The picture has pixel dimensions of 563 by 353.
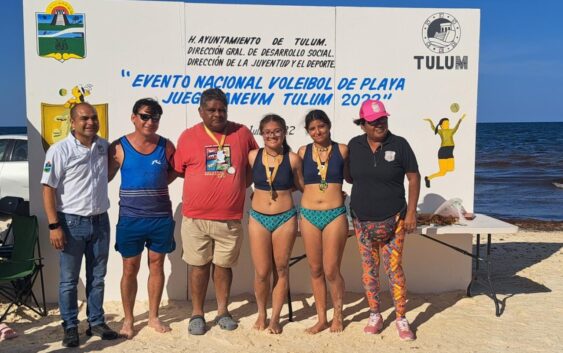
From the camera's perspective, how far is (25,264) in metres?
4.50

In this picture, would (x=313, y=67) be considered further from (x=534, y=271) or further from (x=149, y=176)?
(x=534, y=271)

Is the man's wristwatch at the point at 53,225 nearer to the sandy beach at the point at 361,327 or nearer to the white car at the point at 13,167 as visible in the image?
the sandy beach at the point at 361,327

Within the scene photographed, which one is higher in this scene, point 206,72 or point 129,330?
point 206,72

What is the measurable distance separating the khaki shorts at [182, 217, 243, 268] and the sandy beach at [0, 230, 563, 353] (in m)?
0.59

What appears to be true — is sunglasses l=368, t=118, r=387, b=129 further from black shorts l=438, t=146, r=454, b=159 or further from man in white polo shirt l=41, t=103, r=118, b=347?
man in white polo shirt l=41, t=103, r=118, b=347

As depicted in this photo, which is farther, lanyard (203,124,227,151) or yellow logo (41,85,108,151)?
yellow logo (41,85,108,151)

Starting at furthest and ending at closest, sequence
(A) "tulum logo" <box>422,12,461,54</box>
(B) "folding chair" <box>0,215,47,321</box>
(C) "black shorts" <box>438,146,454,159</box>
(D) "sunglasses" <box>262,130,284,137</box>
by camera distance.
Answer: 1. (C) "black shorts" <box>438,146,454,159</box>
2. (A) "tulum logo" <box>422,12,461,54</box>
3. (B) "folding chair" <box>0,215,47,321</box>
4. (D) "sunglasses" <box>262,130,284,137</box>

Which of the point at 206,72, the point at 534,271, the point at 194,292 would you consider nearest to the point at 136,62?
the point at 206,72

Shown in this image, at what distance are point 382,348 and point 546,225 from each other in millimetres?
7834

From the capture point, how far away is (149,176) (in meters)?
3.90

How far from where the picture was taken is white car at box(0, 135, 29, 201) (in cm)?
854

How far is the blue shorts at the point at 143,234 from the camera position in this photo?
3.93 metres

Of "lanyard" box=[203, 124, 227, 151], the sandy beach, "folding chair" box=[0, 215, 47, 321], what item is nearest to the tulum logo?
"lanyard" box=[203, 124, 227, 151]

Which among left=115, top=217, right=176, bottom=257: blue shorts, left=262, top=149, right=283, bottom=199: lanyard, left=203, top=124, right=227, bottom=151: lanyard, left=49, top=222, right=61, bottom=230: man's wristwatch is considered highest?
left=203, top=124, right=227, bottom=151: lanyard
